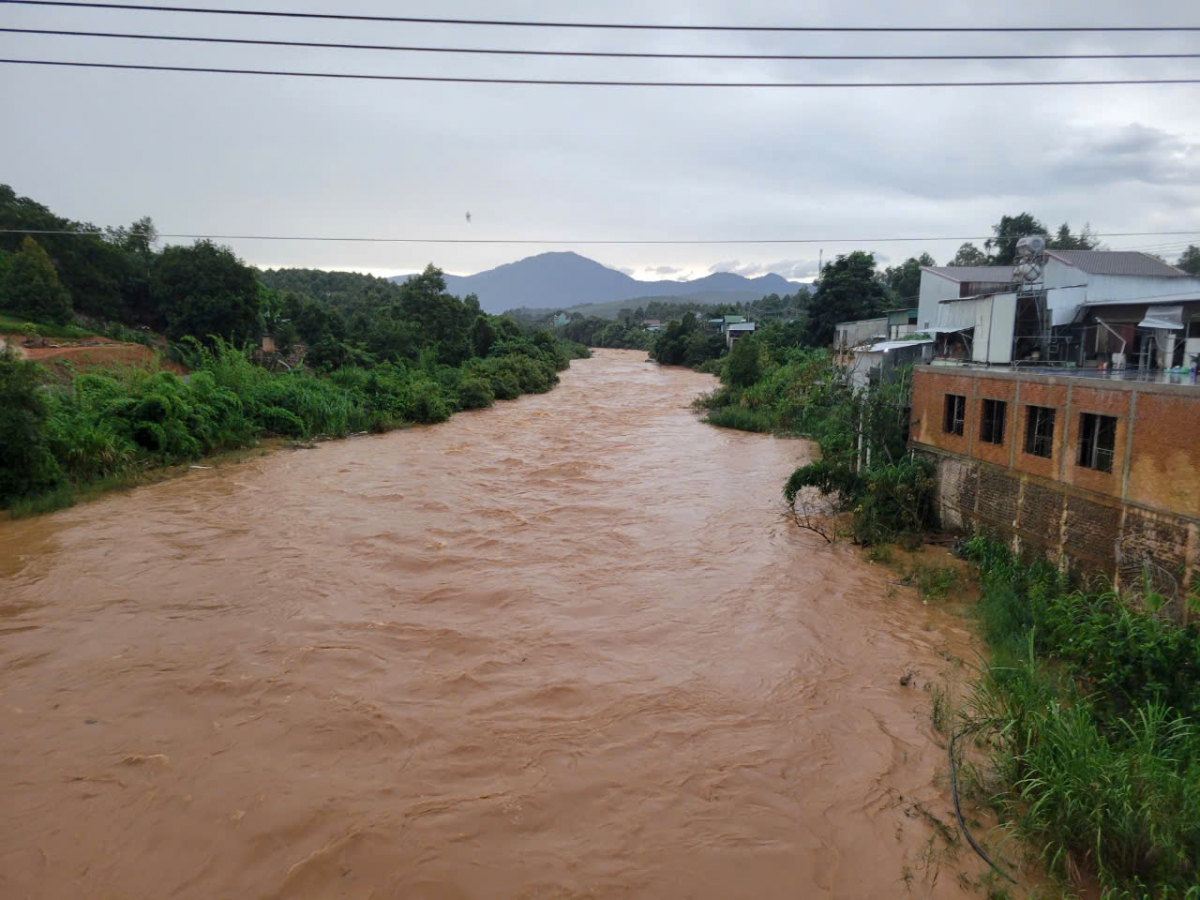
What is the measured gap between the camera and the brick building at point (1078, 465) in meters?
6.70

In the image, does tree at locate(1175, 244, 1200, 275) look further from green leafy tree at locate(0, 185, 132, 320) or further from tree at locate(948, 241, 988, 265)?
green leafy tree at locate(0, 185, 132, 320)

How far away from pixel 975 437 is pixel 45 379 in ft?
67.3

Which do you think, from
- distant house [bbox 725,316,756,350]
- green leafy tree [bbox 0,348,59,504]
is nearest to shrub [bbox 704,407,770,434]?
green leafy tree [bbox 0,348,59,504]

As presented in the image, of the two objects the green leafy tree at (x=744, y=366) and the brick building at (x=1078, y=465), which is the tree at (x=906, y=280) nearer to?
the green leafy tree at (x=744, y=366)

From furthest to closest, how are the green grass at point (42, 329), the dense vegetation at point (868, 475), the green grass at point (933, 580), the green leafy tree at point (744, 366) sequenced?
the green leafy tree at point (744, 366) < the green grass at point (42, 329) < the dense vegetation at point (868, 475) < the green grass at point (933, 580)

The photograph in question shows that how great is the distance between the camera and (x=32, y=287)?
25828 millimetres

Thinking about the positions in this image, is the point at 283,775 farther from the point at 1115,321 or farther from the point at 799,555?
the point at 1115,321

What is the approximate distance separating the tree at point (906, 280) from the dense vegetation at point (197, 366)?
78.7 feet

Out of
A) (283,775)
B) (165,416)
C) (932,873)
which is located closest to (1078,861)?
(932,873)

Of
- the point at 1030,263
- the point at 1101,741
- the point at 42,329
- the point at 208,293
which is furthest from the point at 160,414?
the point at 1030,263

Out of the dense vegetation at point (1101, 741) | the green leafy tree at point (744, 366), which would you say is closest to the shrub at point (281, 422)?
the green leafy tree at point (744, 366)

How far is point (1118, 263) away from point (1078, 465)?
49.1ft

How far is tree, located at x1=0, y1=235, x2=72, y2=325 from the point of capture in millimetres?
25828

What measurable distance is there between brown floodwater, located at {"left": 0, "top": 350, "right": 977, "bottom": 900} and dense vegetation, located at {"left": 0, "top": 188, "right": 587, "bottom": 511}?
6.51ft
